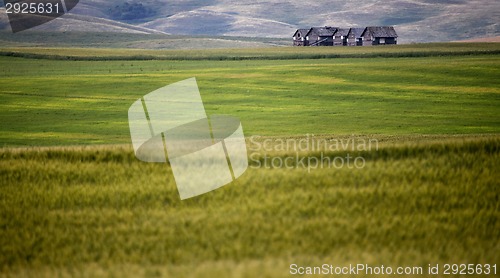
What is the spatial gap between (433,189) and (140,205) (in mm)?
3743

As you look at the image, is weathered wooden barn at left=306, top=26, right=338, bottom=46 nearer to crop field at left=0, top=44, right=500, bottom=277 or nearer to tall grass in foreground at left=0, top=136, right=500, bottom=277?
crop field at left=0, top=44, right=500, bottom=277

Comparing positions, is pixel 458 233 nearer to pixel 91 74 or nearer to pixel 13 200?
pixel 13 200

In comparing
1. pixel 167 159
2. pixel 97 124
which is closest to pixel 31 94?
pixel 97 124

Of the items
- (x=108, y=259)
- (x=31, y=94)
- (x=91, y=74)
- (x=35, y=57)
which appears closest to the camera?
(x=108, y=259)

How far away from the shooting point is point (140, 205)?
8.85 metres

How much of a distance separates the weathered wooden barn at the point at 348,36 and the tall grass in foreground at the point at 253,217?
422 ft

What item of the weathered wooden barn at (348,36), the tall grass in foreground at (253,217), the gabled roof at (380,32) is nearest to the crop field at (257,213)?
the tall grass in foreground at (253,217)

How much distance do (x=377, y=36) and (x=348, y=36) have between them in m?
6.35

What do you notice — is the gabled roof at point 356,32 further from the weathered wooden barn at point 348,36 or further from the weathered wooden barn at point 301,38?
the weathered wooden barn at point 301,38

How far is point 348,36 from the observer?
140 m

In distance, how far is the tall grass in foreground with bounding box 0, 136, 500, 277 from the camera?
7.09 m

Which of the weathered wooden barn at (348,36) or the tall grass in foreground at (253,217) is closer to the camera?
the tall grass in foreground at (253,217)

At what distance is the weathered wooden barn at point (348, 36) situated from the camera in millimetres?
136625

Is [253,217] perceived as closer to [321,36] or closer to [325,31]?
[325,31]
